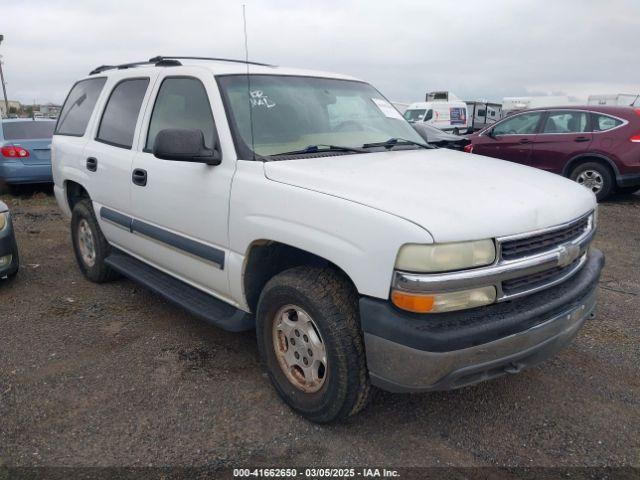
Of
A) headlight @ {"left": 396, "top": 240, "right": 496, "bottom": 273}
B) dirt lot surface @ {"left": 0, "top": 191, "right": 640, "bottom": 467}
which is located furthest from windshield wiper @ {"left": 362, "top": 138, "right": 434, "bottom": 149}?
dirt lot surface @ {"left": 0, "top": 191, "right": 640, "bottom": 467}

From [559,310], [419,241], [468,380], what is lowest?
[468,380]

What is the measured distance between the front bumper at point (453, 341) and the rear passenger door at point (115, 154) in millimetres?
2457

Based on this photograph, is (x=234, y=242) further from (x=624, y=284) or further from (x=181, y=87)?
→ (x=624, y=284)

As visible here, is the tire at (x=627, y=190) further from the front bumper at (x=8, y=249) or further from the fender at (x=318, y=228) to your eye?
the front bumper at (x=8, y=249)

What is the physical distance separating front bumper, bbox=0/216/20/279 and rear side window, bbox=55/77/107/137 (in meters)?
1.05

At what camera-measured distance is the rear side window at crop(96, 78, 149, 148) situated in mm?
3986

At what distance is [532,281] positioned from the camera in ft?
8.05

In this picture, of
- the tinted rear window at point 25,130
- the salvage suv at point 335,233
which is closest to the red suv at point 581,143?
the salvage suv at point 335,233

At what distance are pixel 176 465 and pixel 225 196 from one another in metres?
1.41

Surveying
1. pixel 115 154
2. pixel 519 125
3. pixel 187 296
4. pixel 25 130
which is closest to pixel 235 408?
pixel 187 296

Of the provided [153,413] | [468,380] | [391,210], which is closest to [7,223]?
[153,413]

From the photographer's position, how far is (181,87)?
357 cm

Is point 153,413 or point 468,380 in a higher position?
point 468,380

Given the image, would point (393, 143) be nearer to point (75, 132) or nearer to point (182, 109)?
point (182, 109)
